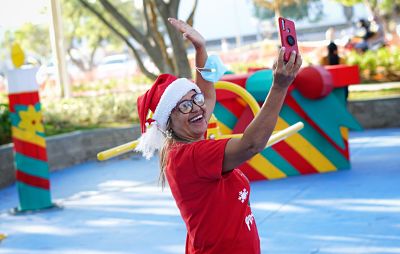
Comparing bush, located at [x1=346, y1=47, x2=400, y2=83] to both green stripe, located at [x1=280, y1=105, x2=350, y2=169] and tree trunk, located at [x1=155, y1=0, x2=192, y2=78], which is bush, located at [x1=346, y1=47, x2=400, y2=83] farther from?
green stripe, located at [x1=280, y1=105, x2=350, y2=169]

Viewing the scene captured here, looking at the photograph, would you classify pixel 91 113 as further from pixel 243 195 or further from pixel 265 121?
pixel 265 121

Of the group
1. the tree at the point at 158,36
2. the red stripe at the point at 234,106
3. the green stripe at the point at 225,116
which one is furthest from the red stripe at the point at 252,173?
the tree at the point at 158,36

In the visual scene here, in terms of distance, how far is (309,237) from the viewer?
5.74 metres

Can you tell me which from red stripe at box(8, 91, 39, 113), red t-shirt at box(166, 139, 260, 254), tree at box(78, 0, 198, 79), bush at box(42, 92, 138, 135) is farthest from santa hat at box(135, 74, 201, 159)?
bush at box(42, 92, 138, 135)

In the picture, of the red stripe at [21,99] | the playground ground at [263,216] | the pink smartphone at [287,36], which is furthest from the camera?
the red stripe at [21,99]

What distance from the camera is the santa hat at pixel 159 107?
3.02 m

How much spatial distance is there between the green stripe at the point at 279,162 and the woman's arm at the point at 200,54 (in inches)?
184

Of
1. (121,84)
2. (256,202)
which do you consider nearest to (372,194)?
(256,202)

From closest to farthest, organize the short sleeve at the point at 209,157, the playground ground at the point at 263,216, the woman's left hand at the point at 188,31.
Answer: the short sleeve at the point at 209,157 → the woman's left hand at the point at 188,31 → the playground ground at the point at 263,216

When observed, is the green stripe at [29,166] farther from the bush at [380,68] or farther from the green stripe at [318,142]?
the bush at [380,68]

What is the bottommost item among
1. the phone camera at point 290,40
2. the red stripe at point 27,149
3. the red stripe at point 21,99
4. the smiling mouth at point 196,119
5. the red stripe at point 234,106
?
the red stripe at point 27,149

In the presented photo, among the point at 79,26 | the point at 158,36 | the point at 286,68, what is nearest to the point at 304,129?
the point at 158,36

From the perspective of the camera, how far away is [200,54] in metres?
3.52

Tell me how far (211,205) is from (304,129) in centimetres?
546
